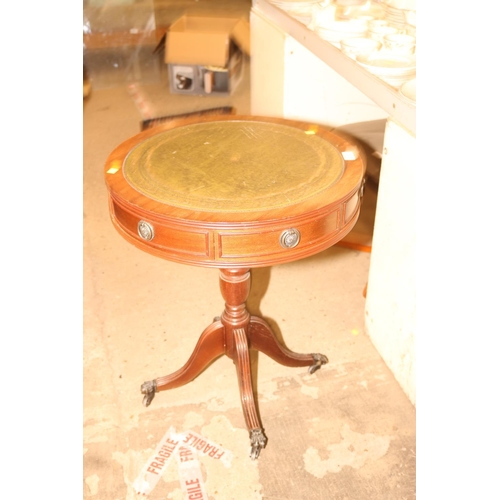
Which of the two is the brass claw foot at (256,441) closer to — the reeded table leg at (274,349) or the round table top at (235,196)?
the reeded table leg at (274,349)

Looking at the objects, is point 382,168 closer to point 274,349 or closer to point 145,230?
point 274,349

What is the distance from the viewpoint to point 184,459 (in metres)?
1.83

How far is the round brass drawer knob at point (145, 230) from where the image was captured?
1442mm

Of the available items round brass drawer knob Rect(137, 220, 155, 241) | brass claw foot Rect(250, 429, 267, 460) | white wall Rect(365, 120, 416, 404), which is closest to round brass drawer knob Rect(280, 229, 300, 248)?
round brass drawer knob Rect(137, 220, 155, 241)

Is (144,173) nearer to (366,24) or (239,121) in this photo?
(239,121)

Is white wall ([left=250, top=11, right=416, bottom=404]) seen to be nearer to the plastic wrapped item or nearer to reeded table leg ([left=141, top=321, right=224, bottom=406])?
reeded table leg ([left=141, top=321, right=224, bottom=406])

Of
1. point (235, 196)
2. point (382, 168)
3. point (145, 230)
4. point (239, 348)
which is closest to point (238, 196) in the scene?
point (235, 196)

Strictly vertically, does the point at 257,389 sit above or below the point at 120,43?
below

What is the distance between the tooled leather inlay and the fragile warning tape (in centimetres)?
87

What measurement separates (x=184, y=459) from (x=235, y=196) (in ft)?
2.92

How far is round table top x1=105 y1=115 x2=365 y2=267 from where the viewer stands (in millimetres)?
1388

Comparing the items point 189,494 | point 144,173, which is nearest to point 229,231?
point 144,173

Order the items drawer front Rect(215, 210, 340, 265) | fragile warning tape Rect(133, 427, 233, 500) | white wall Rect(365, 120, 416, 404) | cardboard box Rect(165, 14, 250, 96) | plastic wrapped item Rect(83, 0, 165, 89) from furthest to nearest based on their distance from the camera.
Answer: plastic wrapped item Rect(83, 0, 165, 89) → cardboard box Rect(165, 14, 250, 96) → white wall Rect(365, 120, 416, 404) → fragile warning tape Rect(133, 427, 233, 500) → drawer front Rect(215, 210, 340, 265)

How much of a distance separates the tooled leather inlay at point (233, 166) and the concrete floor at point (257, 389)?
873mm
